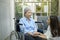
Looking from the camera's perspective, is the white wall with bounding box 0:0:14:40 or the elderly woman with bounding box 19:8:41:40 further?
the elderly woman with bounding box 19:8:41:40

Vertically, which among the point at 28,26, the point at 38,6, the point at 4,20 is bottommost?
the point at 28,26

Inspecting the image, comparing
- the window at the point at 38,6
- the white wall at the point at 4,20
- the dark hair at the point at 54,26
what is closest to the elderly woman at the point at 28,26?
the white wall at the point at 4,20

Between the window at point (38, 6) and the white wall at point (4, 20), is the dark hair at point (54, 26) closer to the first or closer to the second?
the white wall at point (4, 20)

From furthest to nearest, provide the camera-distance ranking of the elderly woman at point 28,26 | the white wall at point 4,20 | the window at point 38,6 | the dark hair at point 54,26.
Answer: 1. the window at point 38,6
2. the elderly woman at point 28,26
3. the white wall at point 4,20
4. the dark hair at point 54,26

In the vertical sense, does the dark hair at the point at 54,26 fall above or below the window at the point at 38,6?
below

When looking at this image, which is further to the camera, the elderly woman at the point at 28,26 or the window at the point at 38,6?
the window at the point at 38,6

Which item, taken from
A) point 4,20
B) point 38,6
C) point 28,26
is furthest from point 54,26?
point 38,6

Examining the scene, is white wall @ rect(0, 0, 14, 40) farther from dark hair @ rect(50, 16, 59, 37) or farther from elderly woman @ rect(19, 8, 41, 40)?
dark hair @ rect(50, 16, 59, 37)

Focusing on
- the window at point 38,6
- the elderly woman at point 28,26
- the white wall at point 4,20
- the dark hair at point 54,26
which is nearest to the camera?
the dark hair at point 54,26

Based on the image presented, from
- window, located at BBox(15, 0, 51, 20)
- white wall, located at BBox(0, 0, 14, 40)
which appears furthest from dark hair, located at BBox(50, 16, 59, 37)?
window, located at BBox(15, 0, 51, 20)

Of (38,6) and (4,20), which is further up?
(38,6)

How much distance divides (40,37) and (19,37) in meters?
0.49

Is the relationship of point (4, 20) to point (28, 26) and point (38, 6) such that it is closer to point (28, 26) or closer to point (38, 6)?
point (28, 26)

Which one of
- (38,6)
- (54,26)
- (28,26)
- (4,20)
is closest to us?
(54,26)
